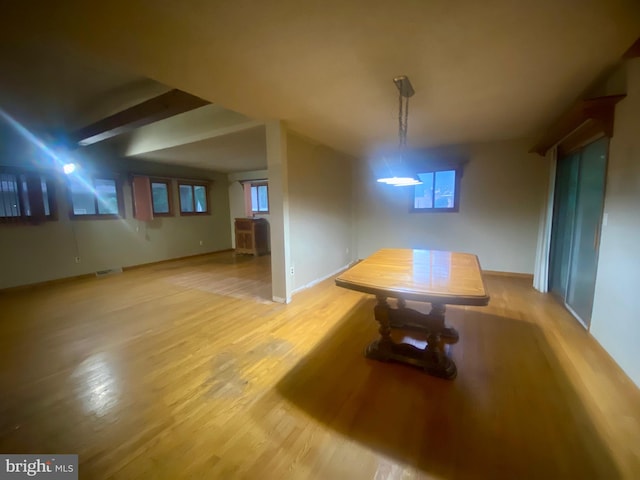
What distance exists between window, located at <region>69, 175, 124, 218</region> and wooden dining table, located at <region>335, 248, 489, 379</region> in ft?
18.2

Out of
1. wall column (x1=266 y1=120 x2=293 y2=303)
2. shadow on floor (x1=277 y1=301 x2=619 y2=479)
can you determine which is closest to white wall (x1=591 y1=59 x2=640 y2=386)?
shadow on floor (x1=277 y1=301 x2=619 y2=479)

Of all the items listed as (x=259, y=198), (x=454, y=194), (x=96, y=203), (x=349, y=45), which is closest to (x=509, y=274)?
(x=454, y=194)

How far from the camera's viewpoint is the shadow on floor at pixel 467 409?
1.30 meters

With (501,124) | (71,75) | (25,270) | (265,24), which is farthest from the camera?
(25,270)

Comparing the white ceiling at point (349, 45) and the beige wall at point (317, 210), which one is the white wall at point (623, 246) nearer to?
the white ceiling at point (349, 45)

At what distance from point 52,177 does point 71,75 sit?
2877 mm

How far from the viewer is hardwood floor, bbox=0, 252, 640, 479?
131 centimetres

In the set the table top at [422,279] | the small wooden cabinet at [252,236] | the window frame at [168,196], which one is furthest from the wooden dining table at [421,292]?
the window frame at [168,196]

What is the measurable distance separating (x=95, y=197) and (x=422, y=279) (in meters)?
6.20

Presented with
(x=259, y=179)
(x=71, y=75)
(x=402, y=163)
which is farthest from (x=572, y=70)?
(x=259, y=179)

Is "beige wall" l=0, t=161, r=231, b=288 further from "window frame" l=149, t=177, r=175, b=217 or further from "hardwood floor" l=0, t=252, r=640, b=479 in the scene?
"hardwood floor" l=0, t=252, r=640, b=479

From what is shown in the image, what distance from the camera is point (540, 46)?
175 centimetres

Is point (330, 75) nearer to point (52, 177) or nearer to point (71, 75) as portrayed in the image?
point (71, 75)

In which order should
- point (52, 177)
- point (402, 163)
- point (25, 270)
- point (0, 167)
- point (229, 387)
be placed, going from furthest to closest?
point (52, 177) → point (25, 270) → point (0, 167) → point (402, 163) → point (229, 387)
